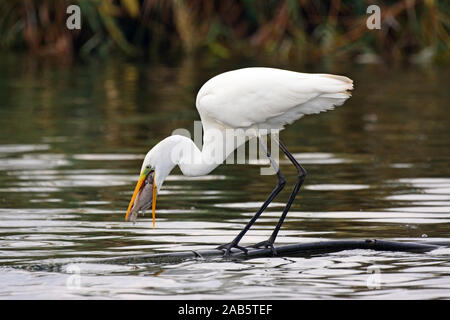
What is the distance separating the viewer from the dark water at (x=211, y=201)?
795cm

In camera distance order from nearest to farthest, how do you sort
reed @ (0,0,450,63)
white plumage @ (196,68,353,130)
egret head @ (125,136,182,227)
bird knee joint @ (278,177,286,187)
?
egret head @ (125,136,182,227) → white plumage @ (196,68,353,130) → bird knee joint @ (278,177,286,187) → reed @ (0,0,450,63)

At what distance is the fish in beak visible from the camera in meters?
9.31

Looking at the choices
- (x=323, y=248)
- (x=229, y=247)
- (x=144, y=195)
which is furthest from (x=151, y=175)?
(x=323, y=248)

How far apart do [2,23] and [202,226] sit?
2244 centimetres

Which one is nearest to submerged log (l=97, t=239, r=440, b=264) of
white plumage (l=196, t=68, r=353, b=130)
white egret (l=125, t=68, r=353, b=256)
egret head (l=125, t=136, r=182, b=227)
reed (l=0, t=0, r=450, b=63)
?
white egret (l=125, t=68, r=353, b=256)

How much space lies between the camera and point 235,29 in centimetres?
3291

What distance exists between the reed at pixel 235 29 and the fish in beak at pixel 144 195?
19593 millimetres

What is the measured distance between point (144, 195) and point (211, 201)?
2078 millimetres

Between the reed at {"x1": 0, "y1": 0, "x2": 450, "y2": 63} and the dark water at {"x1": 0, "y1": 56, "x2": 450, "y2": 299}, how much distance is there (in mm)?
7191

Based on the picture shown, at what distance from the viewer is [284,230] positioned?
1006 cm

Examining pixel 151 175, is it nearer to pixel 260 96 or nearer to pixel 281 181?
pixel 260 96

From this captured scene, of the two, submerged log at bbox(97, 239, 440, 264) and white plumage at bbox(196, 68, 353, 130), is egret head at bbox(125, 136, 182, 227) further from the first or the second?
submerged log at bbox(97, 239, 440, 264)

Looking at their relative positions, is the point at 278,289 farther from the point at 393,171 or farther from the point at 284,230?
the point at 393,171

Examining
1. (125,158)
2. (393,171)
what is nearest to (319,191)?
(393,171)
